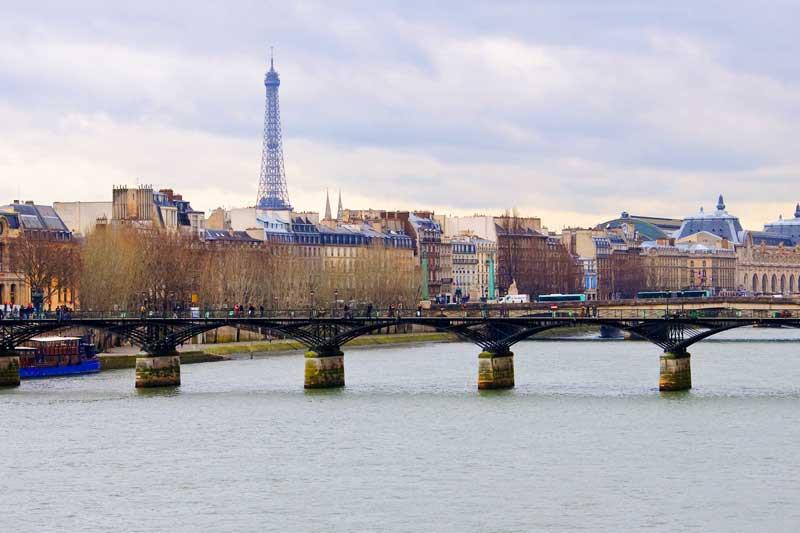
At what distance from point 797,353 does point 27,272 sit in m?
49.3

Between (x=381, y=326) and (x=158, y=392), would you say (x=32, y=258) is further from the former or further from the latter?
(x=381, y=326)

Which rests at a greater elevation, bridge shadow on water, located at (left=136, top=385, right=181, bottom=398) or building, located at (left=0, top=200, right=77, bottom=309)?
building, located at (left=0, top=200, right=77, bottom=309)

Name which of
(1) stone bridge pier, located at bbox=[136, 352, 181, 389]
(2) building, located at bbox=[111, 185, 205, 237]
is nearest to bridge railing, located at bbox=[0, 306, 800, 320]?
(1) stone bridge pier, located at bbox=[136, 352, 181, 389]

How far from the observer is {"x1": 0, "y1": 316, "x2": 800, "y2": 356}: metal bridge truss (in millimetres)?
83125

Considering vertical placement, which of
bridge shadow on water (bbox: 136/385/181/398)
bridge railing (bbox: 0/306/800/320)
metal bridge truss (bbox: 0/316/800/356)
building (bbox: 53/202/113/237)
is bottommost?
bridge shadow on water (bbox: 136/385/181/398)

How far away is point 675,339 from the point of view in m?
83.1

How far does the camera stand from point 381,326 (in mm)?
84688

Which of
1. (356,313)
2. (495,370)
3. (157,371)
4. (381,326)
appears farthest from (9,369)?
(356,313)

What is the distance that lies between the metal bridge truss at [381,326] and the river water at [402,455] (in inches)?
84.4

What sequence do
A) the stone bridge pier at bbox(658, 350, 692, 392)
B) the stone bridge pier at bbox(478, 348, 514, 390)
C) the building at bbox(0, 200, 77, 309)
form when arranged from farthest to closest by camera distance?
1. the building at bbox(0, 200, 77, 309)
2. the stone bridge pier at bbox(478, 348, 514, 390)
3. the stone bridge pier at bbox(658, 350, 692, 392)

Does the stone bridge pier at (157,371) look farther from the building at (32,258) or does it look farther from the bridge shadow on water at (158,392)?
the building at (32,258)

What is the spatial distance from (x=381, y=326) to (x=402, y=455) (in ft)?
75.7

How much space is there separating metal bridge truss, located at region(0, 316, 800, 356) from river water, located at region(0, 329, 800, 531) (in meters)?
2.14

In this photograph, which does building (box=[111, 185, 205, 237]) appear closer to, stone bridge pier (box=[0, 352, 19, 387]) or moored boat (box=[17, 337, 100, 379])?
moored boat (box=[17, 337, 100, 379])
